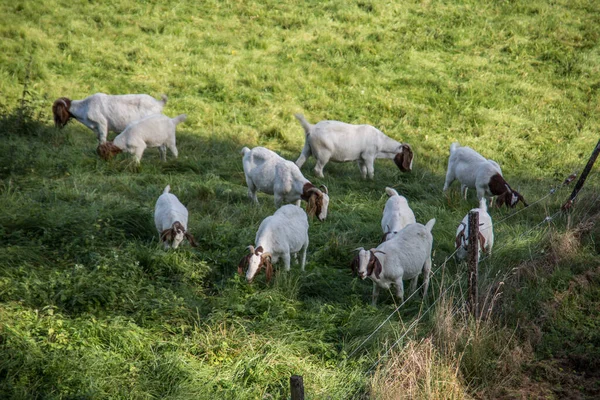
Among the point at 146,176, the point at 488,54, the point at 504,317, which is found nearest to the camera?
A: the point at 504,317

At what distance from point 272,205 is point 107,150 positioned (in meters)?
3.33

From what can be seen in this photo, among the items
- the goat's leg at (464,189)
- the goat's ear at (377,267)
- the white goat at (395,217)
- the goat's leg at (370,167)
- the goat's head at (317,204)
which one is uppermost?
the goat's ear at (377,267)

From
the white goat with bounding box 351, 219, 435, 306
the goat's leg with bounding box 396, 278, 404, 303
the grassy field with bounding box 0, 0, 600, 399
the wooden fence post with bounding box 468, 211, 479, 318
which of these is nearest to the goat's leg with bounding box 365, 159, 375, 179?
the grassy field with bounding box 0, 0, 600, 399

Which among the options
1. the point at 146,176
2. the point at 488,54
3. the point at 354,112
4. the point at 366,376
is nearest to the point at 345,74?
the point at 354,112

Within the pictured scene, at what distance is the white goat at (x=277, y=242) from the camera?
757 cm

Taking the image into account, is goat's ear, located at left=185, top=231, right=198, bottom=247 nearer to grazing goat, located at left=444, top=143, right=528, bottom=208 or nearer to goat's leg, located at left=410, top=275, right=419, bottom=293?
goat's leg, located at left=410, top=275, right=419, bottom=293

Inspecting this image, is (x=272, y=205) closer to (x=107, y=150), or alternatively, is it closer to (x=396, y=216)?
(x=396, y=216)

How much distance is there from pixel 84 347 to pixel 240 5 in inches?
635

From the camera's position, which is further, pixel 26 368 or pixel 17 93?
pixel 17 93

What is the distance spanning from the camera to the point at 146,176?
11.6 meters

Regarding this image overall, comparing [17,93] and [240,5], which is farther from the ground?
[240,5]

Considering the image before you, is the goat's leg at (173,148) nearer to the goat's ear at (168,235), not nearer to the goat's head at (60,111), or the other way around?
the goat's head at (60,111)

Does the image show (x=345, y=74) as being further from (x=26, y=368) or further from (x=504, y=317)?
(x=26, y=368)

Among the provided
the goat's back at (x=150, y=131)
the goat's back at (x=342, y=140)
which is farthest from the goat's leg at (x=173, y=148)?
the goat's back at (x=342, y=140)
